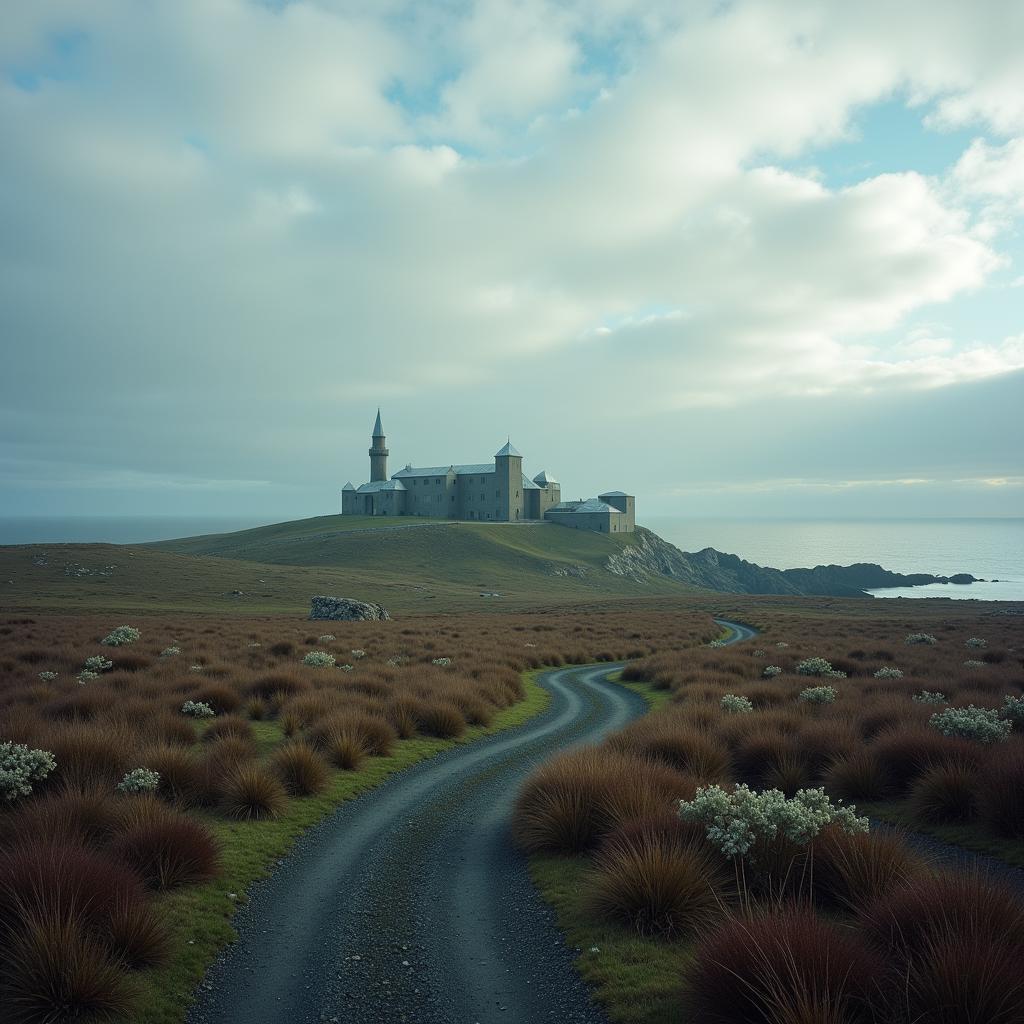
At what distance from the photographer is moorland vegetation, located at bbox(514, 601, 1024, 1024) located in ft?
16.0

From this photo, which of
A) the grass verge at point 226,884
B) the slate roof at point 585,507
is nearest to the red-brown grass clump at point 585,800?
the grass verge at point 226,884

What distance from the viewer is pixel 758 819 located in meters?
7.36

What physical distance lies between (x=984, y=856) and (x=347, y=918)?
7.72m

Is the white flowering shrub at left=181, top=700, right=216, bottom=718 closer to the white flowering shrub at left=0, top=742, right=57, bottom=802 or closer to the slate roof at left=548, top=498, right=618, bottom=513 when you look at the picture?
the white flowering shrub at left=0, top=742, right=57, bottom=802

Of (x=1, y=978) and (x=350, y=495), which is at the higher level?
(x=350, y=495)

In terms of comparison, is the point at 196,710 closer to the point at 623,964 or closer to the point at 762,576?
the point at 623,964

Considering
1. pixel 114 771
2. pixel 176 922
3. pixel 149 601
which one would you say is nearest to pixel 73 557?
pixel 149 601

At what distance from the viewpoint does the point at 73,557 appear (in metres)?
76.7

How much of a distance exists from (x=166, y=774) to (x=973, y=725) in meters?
13.4

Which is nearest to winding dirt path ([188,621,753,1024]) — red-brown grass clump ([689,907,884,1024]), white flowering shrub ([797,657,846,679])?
red-brown grass clump ([689,907,884,1024])

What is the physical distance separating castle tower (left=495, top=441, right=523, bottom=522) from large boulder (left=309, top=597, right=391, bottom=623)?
104379 millimetres

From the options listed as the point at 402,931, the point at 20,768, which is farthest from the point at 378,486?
the point at 402,931

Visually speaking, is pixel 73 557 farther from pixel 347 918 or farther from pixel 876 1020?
pixel 876 1020

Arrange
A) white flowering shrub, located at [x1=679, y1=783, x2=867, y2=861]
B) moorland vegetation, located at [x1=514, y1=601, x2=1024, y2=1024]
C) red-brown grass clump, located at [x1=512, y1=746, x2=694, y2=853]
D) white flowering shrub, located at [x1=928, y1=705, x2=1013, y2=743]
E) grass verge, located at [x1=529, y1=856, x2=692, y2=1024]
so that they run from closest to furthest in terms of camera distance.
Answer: moorland vegetation, located at [x1=514, y1=601, x2=1024, y2=1024]
grass verge, located at [x1=529, y1=856, x2=692, y2=1024]
white flowering shrub, located at [x1=679, y1=783, x2=867, y2=861]
red-brown grass clump, located at [x1=512, y1=746, x2=694, y2=853]
white flowering shrub, located at [x1=928, y1=705, x2=1013, y2=743]
